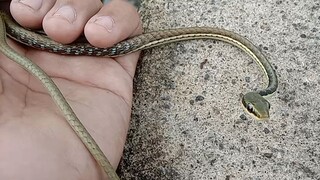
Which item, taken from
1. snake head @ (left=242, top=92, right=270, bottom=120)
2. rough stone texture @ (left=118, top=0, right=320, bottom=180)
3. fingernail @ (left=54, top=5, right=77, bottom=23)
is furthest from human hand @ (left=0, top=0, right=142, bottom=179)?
snake head @ (left=242, top=92, right=270, bottom=120)

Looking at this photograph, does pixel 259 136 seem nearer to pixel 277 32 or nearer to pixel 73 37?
pixel 277 32

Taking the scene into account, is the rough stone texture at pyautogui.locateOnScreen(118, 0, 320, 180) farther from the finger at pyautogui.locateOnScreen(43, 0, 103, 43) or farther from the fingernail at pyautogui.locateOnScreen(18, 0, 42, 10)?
the fingernail at pyautogui.locateOnScreen(18, 0, 42, 10)

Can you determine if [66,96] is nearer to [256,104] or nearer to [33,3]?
[33,3]

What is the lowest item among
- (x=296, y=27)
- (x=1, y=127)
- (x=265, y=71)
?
(x=1, y=127)

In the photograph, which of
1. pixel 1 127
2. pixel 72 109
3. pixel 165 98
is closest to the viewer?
pixel 1 127

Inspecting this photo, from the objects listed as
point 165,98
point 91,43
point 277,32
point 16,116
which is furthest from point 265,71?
point 16,116

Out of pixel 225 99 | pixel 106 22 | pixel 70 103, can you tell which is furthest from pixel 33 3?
pixel 225 99

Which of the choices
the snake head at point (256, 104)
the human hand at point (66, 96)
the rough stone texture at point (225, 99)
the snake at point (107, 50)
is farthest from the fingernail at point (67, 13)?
the snake head at point (256, 104)
